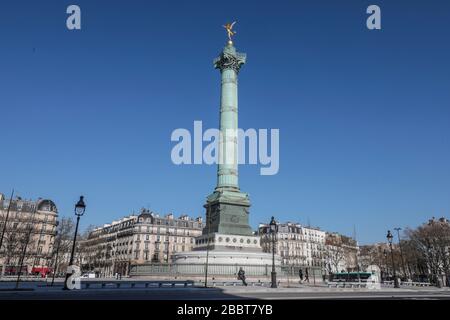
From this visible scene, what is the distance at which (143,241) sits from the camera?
81438mm

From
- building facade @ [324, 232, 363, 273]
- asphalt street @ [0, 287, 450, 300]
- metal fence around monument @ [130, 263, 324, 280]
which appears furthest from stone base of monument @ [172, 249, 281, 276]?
building facade @ [324, 232, 363, 273]

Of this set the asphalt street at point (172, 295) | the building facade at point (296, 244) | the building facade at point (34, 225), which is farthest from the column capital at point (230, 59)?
the building facade at point (296, 244)

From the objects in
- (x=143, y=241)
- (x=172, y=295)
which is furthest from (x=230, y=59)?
(x=143, y=241)

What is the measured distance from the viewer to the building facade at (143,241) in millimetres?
80688

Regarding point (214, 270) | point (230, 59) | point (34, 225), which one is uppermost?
point (230, 59)

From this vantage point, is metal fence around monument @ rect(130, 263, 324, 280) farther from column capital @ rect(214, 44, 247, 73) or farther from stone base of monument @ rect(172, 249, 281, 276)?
column capital @ rect(214, 44, 247, 73)

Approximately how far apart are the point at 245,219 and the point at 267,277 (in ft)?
25.4

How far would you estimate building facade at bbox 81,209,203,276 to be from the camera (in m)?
80.7

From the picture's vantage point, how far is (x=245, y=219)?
41938 mm

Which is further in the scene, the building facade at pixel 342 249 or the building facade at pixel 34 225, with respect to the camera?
the building facade at pixel 342 249

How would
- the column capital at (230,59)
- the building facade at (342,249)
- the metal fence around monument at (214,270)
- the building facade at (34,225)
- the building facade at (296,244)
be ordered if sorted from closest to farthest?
the metal fence around monument at (214,270) → the column capital at (230,59) → the building facade at (34,225) → the building facade at (296,244) → the building facade at (342,249)

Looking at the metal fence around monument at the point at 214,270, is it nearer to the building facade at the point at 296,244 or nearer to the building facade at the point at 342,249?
the building facade at the point at 296,244

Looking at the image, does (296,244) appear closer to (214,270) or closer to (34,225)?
(34,225)
